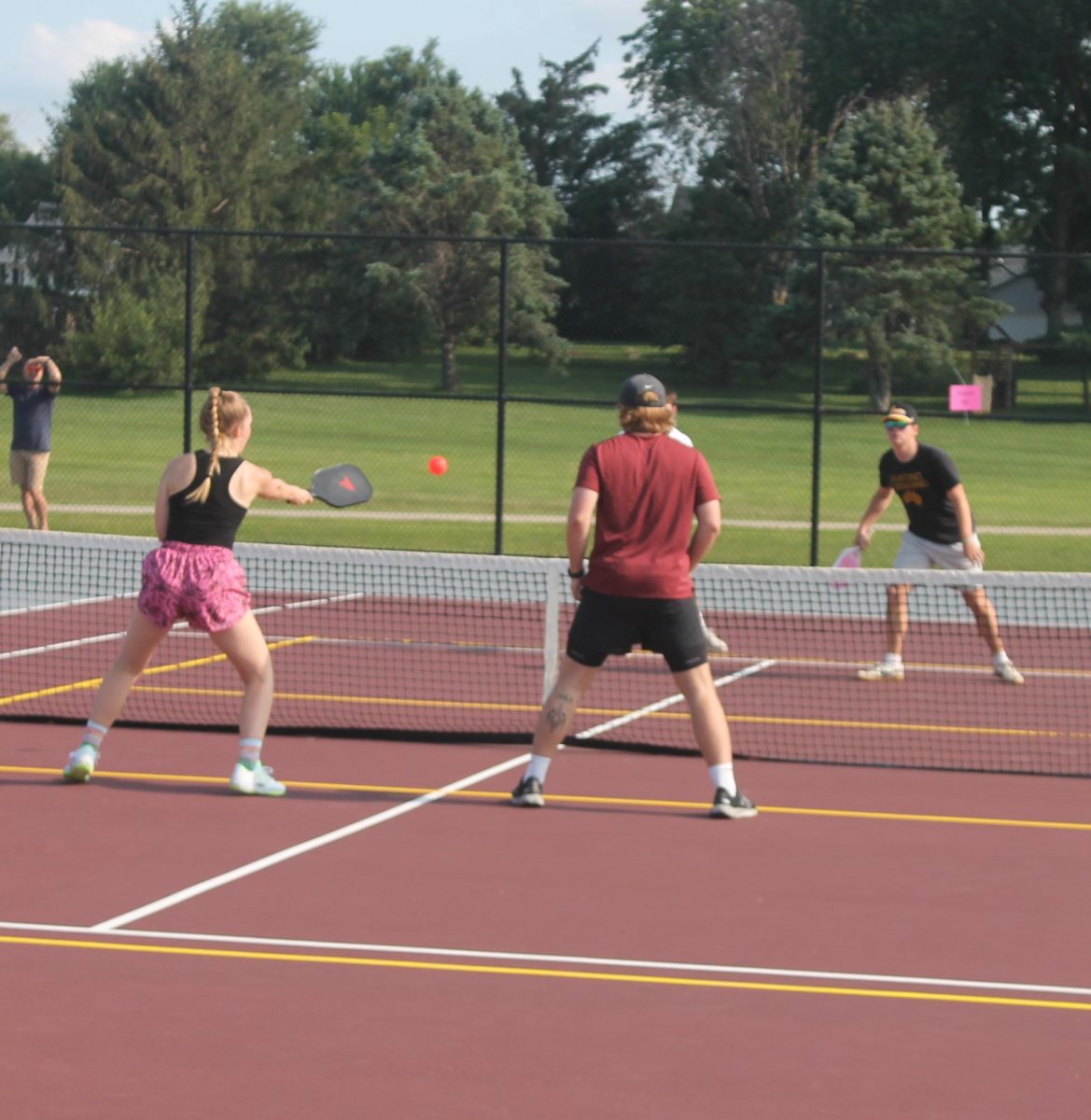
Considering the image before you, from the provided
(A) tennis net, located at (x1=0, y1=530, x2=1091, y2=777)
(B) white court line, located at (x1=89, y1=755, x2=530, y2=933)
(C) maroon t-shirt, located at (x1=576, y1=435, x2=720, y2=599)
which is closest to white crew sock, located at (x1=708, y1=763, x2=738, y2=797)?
(C) maroon t-shirt, located at (x1=576, y1=435, x2=720, y2=599)

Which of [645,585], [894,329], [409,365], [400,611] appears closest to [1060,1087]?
[645,585]

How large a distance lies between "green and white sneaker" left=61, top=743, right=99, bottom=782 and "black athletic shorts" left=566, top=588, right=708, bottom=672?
2.17m

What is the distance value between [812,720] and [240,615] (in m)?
3.91

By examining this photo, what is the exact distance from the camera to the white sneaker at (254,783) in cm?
899

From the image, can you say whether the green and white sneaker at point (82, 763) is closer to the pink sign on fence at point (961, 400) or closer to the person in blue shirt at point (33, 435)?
the person in blue shirt at point (33, 435)

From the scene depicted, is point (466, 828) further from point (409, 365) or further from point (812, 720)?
point (409, 365)

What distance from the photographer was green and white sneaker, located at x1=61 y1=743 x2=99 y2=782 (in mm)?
9148

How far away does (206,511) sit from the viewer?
881 cm

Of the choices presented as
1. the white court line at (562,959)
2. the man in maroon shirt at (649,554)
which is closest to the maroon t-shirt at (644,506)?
the man in maroon shirt at (649,554)

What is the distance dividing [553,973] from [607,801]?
2.81 meters

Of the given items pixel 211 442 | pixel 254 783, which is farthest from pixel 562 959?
pixel 211 442

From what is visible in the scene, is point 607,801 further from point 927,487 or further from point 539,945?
point 927,487

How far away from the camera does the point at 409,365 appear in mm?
27891

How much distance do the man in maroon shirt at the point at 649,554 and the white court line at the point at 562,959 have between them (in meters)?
2.20
